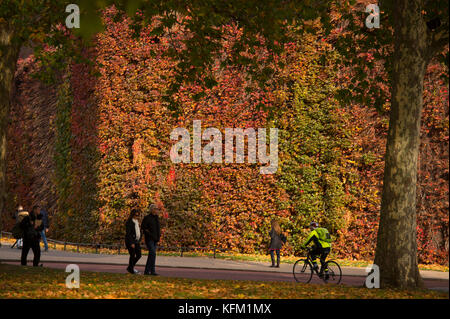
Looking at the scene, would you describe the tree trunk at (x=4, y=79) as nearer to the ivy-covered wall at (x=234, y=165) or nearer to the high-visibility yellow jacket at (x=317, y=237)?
the high-visibility yellow jacket at (x=317, y=237)

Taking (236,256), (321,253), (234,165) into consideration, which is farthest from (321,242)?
Result: (234,165)

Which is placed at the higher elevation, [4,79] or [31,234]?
[4,79]

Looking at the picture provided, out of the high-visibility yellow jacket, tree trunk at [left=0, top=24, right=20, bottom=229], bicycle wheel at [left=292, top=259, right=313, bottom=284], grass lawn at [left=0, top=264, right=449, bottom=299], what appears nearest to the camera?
grass lawn at [left=0, top=264, right=449, bottom=299]

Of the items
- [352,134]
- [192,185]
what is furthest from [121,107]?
[352,134]

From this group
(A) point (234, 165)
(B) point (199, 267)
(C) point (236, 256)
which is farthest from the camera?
(A) point (234, 165)

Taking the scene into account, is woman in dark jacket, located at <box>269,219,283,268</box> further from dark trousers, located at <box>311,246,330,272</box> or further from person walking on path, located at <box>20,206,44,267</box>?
person walking on path, located at <box>20,206,44,267</box>

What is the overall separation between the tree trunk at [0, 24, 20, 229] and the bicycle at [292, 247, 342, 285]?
24.1 ft

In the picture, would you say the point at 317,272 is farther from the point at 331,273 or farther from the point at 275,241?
the point at 275,241

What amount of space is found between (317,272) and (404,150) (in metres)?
4.90

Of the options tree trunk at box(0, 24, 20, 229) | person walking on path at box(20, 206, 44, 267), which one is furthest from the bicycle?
tree trunk at box(0, 24, 20, 229)

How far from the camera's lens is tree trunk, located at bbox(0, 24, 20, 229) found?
39.0 ft

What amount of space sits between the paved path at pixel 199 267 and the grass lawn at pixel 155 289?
9.00 feet

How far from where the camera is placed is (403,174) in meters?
10.6

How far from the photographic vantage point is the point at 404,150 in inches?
418
